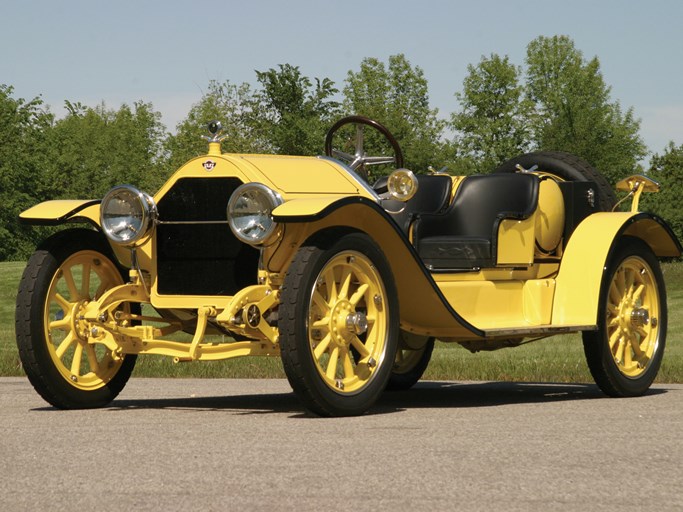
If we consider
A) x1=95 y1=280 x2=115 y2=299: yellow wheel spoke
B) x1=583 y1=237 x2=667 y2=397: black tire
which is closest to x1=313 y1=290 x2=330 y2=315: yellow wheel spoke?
x1=95 y1=280 x2=115 y2=299: yellow wheel spoke

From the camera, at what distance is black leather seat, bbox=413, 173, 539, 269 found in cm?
923

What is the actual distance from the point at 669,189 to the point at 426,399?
5777cm

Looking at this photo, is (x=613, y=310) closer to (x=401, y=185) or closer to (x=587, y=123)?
(x=401, y=185)

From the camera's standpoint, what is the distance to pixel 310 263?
280 inches

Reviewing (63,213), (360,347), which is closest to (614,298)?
(360,347)

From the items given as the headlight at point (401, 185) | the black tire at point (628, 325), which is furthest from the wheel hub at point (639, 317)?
the headlight at point (401, 185)

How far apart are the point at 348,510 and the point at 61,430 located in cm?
278

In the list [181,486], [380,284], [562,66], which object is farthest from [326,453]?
[562,66]

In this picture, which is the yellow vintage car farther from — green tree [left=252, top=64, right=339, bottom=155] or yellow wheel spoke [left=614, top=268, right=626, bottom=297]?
green tree [left=252, top=64, right=339, bottom=155]

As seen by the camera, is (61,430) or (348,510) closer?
(348,510)

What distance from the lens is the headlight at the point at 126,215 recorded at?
779cm

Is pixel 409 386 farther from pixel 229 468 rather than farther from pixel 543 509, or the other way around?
pixel 543 509

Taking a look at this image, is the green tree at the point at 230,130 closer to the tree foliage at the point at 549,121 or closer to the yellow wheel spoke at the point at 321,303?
the tree foliage at the point at 549,121

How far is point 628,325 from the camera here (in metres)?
9.60
